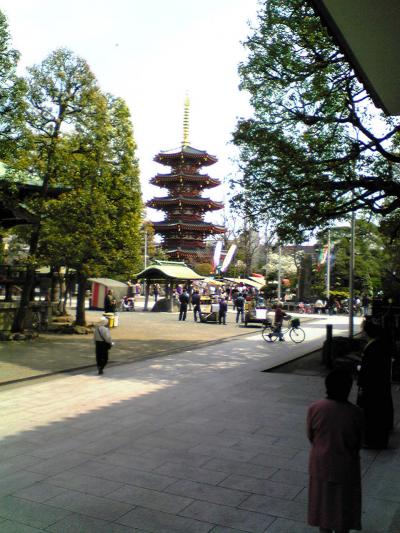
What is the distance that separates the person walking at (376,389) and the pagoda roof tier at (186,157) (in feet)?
180

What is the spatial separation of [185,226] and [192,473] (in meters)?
54.5

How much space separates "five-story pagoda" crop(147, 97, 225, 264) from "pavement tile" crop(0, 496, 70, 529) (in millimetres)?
55095

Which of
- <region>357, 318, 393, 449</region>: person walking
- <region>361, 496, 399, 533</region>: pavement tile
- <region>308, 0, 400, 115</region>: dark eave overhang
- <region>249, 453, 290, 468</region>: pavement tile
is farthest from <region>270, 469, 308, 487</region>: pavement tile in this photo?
<region>308, 0, 400, 115</region>: dark eave overhang

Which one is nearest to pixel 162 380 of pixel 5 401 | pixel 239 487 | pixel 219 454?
pixel 5 401

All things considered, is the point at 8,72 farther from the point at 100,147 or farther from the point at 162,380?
the point at 162,380

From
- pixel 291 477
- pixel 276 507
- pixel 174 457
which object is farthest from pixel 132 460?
pixel 276 507

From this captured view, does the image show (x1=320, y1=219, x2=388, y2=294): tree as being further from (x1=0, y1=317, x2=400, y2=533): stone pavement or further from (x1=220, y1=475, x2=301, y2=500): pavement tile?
(x1=220, y1=475, x2=301, y2=500): pavement tile

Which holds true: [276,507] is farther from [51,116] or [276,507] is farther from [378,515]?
[51,116]

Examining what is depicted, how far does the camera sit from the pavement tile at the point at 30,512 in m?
4.66

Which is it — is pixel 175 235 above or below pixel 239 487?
above

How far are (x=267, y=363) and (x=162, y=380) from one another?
4.02m

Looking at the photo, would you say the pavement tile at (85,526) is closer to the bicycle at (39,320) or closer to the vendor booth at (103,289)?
the bicycle at (39,320)

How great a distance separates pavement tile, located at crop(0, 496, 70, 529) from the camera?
466 centimetres

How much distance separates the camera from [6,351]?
50.1 feet
